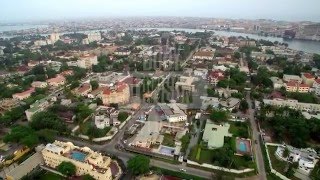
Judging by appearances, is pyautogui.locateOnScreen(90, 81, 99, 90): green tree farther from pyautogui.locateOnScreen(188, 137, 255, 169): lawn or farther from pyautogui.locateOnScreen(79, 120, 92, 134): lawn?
pyautogui.locateOnScreen(188, 137, 255, 169): lawn

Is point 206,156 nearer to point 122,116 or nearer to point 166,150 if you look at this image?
point 166,150

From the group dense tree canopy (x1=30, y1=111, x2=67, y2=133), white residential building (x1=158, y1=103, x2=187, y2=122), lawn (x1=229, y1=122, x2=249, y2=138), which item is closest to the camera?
lawn (x1=229, y1=122, x2=249, y2=138)

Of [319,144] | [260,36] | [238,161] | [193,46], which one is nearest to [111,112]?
[238,161]

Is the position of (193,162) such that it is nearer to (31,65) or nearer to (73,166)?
(73,166)

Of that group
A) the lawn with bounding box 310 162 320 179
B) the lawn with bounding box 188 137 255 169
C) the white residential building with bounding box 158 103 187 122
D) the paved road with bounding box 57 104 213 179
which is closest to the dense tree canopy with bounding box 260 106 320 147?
the lawn with bounding box 310 162 320 179

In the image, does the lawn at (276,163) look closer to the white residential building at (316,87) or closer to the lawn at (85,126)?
the lawn at (85,126)

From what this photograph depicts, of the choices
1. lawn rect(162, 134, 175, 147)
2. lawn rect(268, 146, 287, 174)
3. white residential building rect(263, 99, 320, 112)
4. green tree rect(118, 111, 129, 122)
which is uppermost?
white residential building rect(263, 99, 320, 112)
